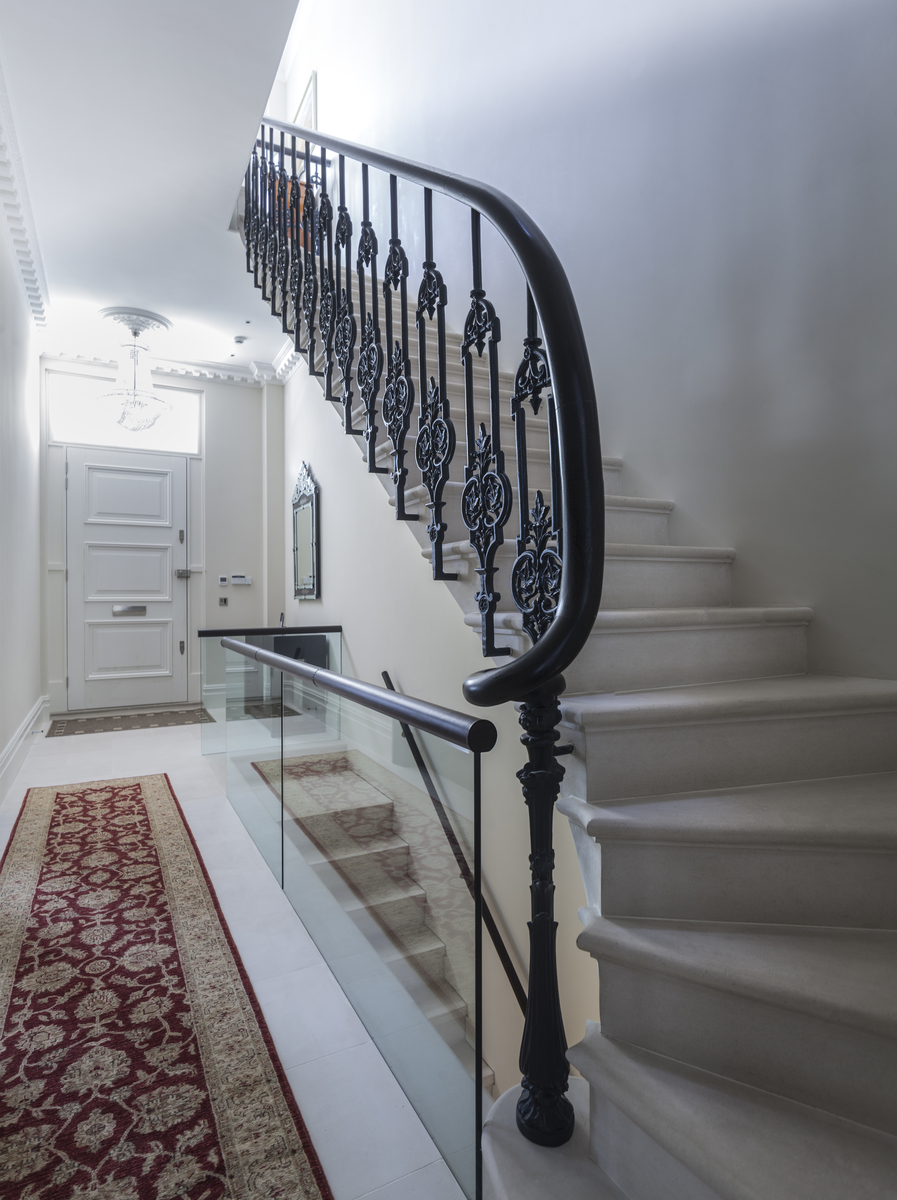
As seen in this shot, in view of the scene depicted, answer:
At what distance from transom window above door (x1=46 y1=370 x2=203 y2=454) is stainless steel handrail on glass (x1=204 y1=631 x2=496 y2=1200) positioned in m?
4.82

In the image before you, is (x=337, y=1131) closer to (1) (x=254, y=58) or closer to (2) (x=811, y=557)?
(2) (x=811, y=557)

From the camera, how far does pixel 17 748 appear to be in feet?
12.9

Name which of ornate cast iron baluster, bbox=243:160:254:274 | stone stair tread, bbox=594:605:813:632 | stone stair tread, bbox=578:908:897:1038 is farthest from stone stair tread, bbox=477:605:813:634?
ornate cast iron baluster, bbox=243:160:254:274

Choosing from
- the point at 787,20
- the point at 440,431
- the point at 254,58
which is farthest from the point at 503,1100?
the point at 254,58

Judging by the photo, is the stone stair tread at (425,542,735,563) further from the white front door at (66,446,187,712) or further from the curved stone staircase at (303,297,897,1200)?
the white front door at (66,446,187,712)

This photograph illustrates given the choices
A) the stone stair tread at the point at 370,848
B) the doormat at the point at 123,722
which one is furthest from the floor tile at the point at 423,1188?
the doormat at the point at 123,722

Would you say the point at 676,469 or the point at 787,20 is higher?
the point at 787,20

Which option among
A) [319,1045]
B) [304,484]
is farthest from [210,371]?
[319,1045]

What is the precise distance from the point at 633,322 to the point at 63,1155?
9.53 feet

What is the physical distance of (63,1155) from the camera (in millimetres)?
1269

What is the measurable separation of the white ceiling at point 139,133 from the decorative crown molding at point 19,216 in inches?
1.9

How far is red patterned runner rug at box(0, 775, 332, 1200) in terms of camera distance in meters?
1.24

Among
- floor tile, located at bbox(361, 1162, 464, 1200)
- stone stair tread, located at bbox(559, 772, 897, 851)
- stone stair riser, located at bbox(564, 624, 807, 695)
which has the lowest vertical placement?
Answer: floor tile, located at bbox(361, 1162, 464, 1200)

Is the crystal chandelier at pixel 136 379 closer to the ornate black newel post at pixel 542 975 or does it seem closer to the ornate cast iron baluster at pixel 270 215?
the ornate cast iron baluster at pixel 270 215
